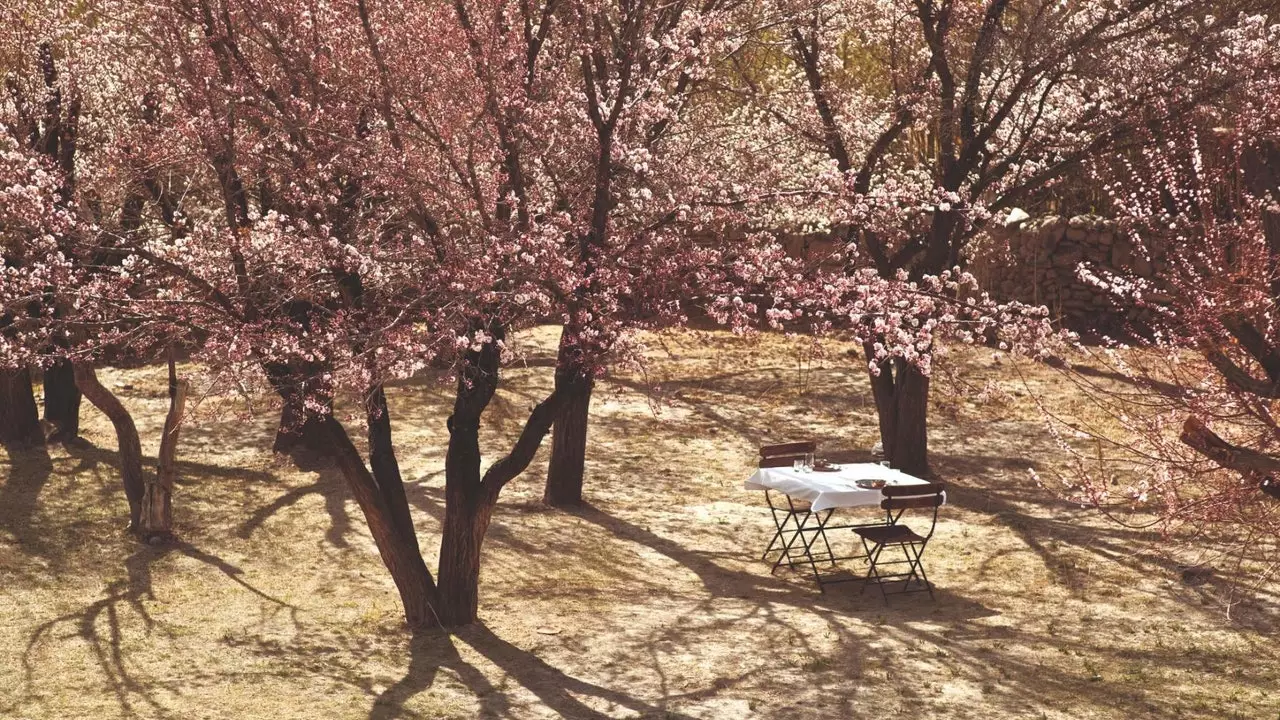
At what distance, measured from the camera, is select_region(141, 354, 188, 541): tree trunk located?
1039 cm

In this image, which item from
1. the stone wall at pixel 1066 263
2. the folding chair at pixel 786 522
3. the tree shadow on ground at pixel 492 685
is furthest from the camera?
the stone wall at pixel 1066 263

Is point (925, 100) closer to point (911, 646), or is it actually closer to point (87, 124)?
point (911, 646)

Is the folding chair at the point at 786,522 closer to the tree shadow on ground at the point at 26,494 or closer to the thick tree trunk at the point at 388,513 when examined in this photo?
the thick tree trunk at the point at 388,513

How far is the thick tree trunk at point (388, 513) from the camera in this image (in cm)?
832

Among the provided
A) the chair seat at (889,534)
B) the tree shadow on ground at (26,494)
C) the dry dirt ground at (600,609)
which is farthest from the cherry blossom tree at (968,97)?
the tree shadow on ground at (26,494)

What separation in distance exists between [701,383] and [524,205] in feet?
29.7

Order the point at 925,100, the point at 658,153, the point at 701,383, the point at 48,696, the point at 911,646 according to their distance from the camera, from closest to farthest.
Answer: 1. the point at 48,696
2. the point at 911,646
3. the point at 658,153
4. the point at 925,100
5. the point at 701,383

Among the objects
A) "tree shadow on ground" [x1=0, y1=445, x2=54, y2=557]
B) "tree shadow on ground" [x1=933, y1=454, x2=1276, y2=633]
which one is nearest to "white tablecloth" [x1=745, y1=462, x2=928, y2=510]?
"tree shadow on ground" [x1=933, y1=454, x2=1276, y2=633]

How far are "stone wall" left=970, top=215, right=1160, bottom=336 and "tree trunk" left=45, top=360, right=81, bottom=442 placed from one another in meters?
10.8

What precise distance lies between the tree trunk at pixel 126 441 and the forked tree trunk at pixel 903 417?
255 inches

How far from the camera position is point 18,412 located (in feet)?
41.5

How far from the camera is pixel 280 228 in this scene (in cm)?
772

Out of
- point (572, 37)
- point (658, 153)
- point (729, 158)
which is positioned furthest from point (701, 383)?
point (572, 37)

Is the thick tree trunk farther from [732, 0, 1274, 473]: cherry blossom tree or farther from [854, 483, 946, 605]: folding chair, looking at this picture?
[732, 0, 1274, 473]: cherry blossom tree
